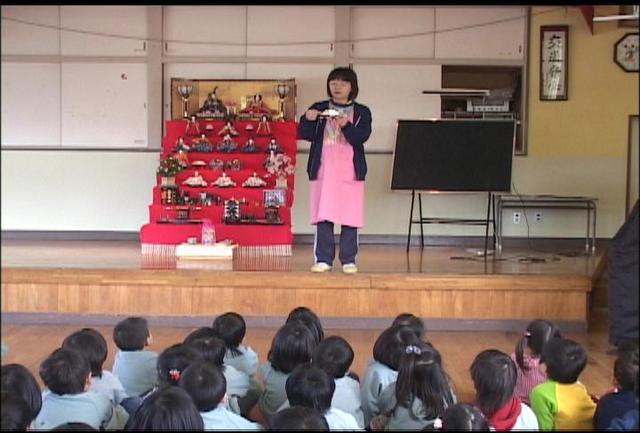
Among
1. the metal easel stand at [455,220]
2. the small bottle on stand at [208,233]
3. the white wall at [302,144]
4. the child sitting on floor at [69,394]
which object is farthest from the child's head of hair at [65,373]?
the white wall at [302,144]

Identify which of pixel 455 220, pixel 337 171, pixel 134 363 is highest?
pixel 337 171

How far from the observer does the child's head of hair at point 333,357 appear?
271 cm

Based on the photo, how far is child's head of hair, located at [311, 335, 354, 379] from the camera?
271cm

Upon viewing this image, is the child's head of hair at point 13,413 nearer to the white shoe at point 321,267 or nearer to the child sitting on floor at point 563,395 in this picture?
the child sitting on floor at point 563,395

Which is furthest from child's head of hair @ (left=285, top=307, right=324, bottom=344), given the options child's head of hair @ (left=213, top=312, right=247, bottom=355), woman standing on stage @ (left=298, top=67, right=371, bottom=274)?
woman standing on stage @ (left=298, top=67, right=371, bottom=274)

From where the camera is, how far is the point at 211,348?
2.79m

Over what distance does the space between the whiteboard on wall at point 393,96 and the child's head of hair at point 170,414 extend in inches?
222

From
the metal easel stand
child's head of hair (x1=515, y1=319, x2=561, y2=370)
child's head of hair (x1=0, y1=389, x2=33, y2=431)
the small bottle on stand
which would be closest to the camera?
child's head of hair (x1=0, y1=389, x2=33, y2=431)

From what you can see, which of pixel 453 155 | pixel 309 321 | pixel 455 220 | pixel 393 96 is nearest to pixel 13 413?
pixel 309 321

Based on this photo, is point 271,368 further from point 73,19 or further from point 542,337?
point 73,19

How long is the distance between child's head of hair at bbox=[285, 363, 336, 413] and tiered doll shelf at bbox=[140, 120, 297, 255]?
3.52 m

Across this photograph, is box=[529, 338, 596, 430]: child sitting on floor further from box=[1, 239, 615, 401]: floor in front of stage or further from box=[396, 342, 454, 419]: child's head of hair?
box=[1, 239, 615, 401]: floor in front of stage

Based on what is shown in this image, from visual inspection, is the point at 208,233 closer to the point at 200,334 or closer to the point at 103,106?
the point at 103,106

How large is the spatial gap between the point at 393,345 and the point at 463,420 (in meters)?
1.00
